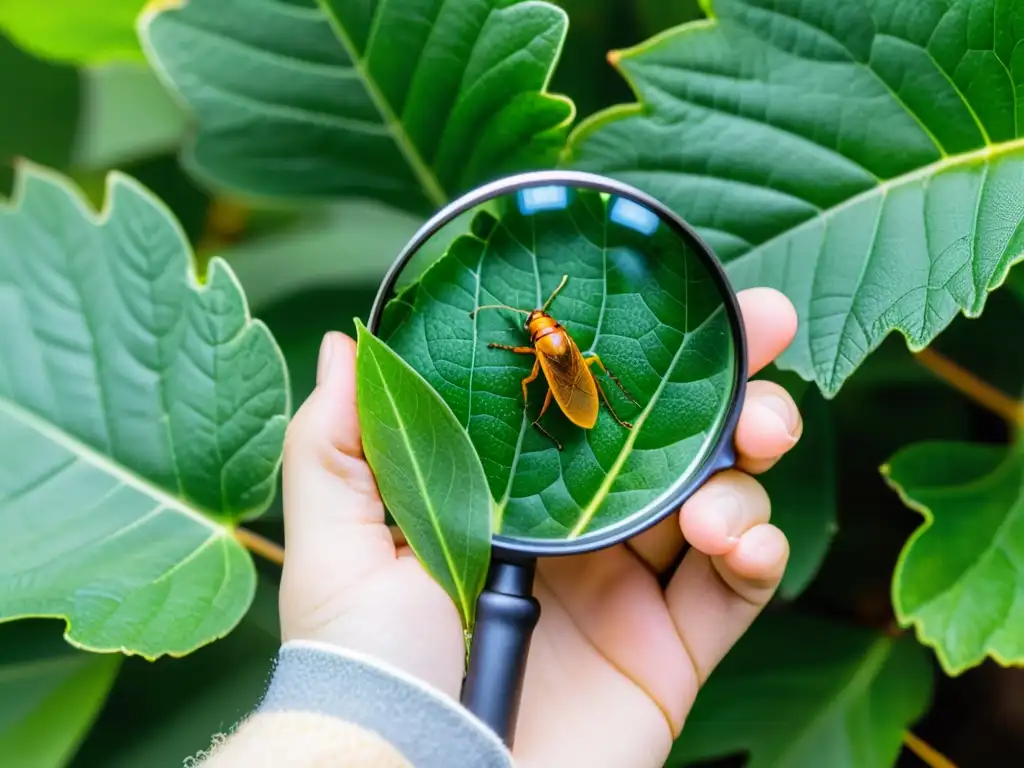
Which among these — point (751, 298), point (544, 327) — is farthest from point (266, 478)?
point (751, 298)

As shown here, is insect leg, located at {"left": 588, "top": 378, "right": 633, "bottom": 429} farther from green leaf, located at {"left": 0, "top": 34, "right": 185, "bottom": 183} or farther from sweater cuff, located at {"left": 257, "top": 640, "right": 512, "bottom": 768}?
green leaf, located at {"left": 0, "top": 34, "right": 185, "bottom": 183}

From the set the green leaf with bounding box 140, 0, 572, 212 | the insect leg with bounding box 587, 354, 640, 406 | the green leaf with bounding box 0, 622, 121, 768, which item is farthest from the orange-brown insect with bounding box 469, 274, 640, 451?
the green leaf with bounding box 0, 622, 121, 768

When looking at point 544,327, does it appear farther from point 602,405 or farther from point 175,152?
point 175,152

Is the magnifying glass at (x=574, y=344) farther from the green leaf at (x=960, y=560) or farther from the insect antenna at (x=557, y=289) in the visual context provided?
the green leaf at (x=960, y=560)

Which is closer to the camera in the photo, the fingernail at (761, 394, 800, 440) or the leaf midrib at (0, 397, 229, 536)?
the fingernail at (761, 394, 800, 440)

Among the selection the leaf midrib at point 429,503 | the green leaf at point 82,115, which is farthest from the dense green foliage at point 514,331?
the green leaf at point 82,115

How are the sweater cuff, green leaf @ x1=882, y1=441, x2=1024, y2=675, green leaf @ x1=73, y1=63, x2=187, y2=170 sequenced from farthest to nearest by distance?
green leaf @ x1=73, y1=63, x2=187, y2=170 → green leaf @ x1=882, y1=441, x2=1024, y2=675 → the sweater cuff

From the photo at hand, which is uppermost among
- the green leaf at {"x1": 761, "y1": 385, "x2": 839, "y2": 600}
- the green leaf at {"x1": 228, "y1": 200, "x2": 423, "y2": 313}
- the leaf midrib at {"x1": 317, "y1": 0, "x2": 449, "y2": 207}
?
the leaf midrib at {"x1": 317, "y1": 0, "x2": 449, "y2": 207}
